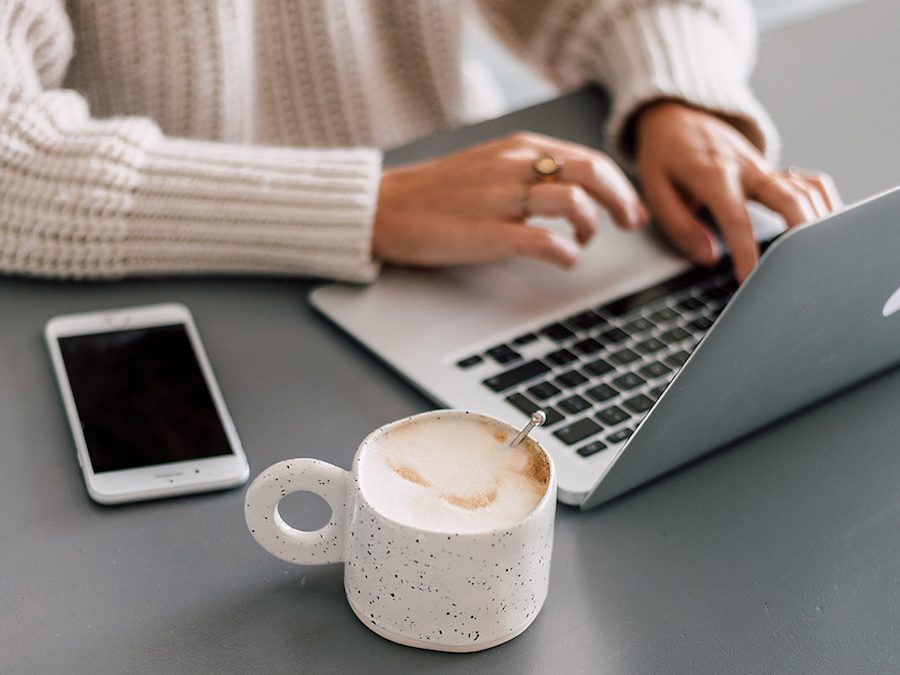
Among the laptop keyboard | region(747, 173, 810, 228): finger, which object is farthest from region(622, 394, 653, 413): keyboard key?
region(747, 173, 810, 228): finger

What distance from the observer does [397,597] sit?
0.48 meters

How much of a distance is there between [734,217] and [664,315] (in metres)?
0.12

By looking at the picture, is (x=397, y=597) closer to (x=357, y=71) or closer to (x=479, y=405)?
(x=479, y=405)

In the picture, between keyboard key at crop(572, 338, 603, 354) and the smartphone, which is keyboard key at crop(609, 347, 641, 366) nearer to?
keyboard key at crop(572, 338, 603, 354)

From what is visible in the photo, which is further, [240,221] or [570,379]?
[240,221]

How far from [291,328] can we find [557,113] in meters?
0.38

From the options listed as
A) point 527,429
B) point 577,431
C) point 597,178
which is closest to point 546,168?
point 597,178

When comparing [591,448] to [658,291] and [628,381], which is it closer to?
[628,381]

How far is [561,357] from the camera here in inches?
26.8

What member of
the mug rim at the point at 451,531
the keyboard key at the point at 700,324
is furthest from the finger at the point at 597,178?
the mug rim at the point at 451,531

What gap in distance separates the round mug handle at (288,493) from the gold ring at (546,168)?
37cm

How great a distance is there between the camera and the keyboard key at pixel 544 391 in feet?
2.10

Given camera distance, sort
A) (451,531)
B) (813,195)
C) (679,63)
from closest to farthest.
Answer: (451,531)
(813,195)
(679,63)

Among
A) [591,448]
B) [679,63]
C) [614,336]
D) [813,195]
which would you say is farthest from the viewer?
[679,63]
